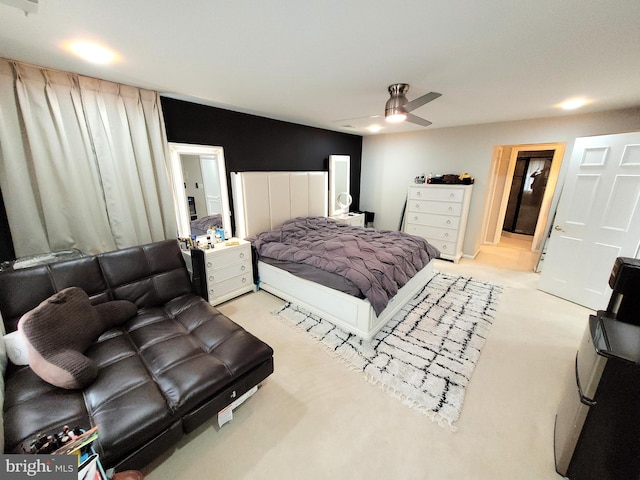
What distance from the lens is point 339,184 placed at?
16.5ft

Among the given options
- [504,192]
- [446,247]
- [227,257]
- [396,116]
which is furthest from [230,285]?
[504,192]

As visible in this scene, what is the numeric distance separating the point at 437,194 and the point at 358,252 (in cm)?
241

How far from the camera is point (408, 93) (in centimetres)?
231

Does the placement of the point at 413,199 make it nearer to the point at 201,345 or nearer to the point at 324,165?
the point at 324,165

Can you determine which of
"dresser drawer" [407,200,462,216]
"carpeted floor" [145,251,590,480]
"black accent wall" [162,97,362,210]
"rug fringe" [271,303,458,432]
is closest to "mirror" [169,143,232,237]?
"black accent wall" [162,97,362,210]

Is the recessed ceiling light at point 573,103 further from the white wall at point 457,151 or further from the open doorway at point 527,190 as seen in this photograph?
the open doorway at point 527,190

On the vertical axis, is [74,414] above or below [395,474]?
above

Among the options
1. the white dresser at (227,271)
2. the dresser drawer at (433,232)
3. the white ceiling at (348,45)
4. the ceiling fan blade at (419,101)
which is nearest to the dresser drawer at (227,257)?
the white dresser at (227,271)

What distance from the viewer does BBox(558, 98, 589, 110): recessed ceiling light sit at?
100 inches

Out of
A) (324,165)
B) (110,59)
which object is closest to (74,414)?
(110,59)

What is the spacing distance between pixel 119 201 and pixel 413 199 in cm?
423

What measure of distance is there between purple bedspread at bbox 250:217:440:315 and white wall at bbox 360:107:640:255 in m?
1.90

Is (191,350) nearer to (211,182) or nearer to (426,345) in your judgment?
(426,345)

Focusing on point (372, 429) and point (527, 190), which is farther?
point (527, 190)
